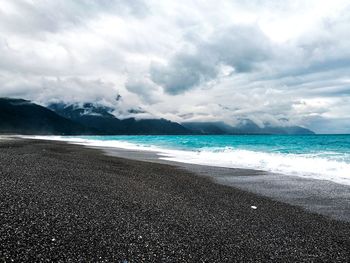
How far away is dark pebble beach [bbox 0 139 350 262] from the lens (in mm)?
6184

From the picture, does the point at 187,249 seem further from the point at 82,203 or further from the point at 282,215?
the point at 282,215

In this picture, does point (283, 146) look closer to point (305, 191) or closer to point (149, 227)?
point (305, 191)

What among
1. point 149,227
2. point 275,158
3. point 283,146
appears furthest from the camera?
point 283,146

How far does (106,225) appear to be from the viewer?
7609 millimetres

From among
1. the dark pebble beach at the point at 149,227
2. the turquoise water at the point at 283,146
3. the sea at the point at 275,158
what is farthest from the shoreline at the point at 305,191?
the turquoise water at the point at 283,146

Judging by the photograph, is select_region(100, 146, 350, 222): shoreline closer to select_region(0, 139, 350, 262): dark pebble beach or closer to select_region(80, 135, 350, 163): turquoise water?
select_region(0, 139, 350, 262): dark pebble beach

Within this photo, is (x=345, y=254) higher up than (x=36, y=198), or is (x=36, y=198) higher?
(x=36, y=198)

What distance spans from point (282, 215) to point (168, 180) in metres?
7.21

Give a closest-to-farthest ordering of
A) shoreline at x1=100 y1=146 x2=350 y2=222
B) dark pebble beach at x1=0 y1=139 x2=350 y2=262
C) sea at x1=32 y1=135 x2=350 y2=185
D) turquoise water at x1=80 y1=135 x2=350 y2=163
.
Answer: dark pebble beach at x1=0 y1=139 x2=350 y2=262
shoreline at x1=100 y1=146 x2=350 y2=222
sea at x1=32 y1=135 x2=350 y2=185
turquoise water at x1=80 y1=135 x2=350 y2=163

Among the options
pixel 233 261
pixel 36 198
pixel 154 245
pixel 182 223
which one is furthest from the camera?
pixel 36 198

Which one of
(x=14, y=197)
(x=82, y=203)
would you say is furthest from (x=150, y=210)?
(x=14, y=197)

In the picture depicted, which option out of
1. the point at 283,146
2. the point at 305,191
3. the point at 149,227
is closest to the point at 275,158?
the point at 305,191

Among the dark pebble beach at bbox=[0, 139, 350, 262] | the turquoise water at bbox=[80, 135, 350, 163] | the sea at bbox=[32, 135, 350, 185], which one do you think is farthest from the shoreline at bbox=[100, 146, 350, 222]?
the turquoise water at bbox=[80, 135, 350, 163]

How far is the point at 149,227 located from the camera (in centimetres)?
785
